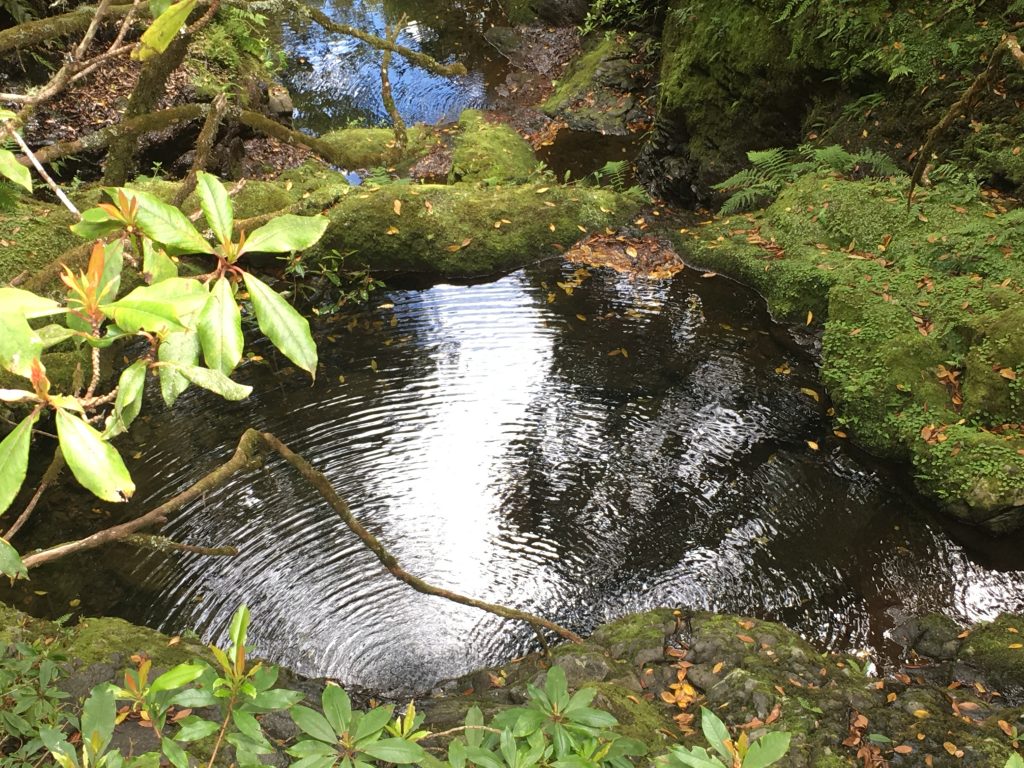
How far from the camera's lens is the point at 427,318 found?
20.7 ft

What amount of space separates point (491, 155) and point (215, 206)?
27.3 ft

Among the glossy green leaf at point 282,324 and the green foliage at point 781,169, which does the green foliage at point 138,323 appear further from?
the green foliage at point 781,169

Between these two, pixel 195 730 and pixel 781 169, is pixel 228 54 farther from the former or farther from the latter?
pixel 195 730

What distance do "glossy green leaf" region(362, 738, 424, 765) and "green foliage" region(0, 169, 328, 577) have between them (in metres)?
0.65

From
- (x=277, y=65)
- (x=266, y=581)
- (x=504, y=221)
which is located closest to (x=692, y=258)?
(x=504, y=221)

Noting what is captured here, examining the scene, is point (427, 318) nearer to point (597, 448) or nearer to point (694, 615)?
point (597, 448)

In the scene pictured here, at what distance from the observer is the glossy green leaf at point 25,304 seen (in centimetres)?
80

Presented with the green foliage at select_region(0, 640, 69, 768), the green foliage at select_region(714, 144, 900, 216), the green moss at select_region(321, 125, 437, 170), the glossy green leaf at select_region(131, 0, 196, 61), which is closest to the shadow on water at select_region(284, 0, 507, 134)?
the green moss at select_region(321, 125, 437, 170)

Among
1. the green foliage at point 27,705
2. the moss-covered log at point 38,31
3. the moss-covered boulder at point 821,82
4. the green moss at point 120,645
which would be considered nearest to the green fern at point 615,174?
the moss-covered boulder at point 821,82

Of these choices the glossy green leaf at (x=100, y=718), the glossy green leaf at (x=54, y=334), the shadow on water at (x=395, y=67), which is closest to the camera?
the glossy green leaf at (x=54, y=334)

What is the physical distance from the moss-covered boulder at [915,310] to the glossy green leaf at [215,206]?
184 inches

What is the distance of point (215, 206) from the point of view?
1068 millimetres

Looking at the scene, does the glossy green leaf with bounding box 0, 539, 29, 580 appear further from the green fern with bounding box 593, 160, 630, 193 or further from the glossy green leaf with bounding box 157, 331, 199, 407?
the green fern with bounding box 593, 160, 630, 193

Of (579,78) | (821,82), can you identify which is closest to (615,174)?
(821,82)
